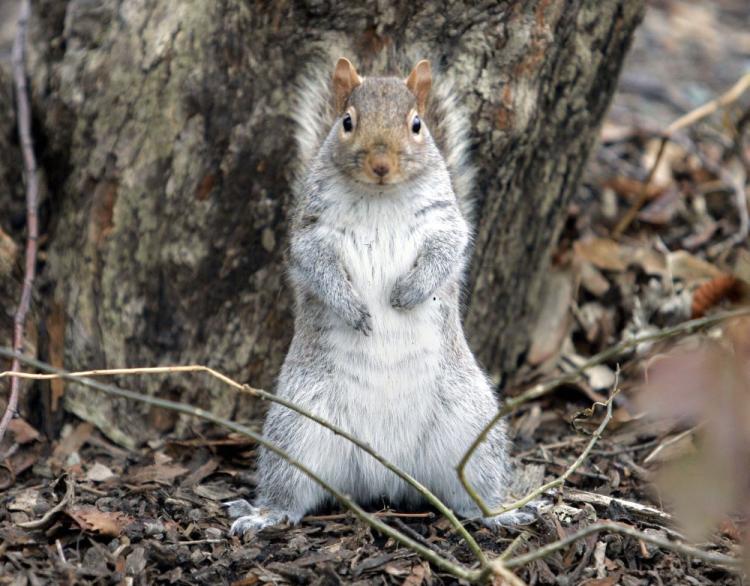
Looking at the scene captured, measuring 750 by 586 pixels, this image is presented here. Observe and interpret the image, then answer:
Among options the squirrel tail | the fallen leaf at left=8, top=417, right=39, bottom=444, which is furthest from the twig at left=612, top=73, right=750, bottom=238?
the fallen leaf at left=8, top=417, right=39, bottom=444

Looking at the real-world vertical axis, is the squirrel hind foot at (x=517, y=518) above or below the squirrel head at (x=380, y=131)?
below

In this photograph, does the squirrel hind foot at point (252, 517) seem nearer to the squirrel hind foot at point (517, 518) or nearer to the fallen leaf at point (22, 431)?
the squirrel hind foot at point (517, 518)

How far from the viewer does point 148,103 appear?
158 inches

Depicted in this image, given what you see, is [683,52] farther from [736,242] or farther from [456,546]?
[456,546]

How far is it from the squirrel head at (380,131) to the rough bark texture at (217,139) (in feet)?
1.88

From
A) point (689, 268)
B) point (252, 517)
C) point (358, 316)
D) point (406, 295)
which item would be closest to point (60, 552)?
point (252, 517)

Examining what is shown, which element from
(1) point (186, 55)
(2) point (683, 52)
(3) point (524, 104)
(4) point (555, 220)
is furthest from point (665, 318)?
(2) point (683, 52)

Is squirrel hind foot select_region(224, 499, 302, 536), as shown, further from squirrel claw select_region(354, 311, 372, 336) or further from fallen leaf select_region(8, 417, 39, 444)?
fallen leaf select_region(8, 417, 39, 444)

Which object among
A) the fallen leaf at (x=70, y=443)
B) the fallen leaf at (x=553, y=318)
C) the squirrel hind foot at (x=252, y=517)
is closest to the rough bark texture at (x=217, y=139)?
the fallen leaf at (x=70, y=443)

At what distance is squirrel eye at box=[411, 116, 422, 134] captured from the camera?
129 inches

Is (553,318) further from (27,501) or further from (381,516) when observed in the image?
(27,501)

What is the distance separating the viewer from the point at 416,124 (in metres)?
3.30

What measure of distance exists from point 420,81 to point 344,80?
28 cm

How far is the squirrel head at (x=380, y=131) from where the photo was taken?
3117 mm
